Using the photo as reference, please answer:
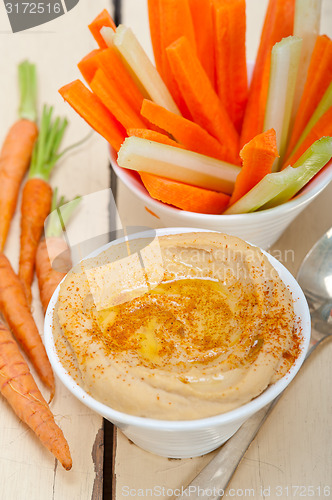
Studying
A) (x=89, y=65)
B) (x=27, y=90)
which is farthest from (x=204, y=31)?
(x=27, y=90)

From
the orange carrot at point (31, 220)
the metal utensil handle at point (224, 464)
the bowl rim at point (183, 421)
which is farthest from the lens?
the orange carrot at point (31, 220)

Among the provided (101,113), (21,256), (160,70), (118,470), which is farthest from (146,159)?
(118,470)

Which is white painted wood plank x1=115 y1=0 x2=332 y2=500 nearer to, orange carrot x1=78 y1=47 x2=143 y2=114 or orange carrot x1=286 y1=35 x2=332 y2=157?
orange carrot x1=286 y1=35 x2=332 y2=157

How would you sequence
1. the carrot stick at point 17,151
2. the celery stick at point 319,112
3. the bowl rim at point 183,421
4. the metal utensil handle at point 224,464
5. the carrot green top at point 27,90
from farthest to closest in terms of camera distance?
the carrot green top at point 27,90 → the carrot stick at point 17,151 → the celery stick at point 319,112 → the metal utensil handle at point 224,464 → the bowl rim at point 183,421

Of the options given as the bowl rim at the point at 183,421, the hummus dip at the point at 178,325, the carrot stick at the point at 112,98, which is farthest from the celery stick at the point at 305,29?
the bowl rim at the point at 183,421

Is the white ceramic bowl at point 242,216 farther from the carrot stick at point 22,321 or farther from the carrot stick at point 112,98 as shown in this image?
the carrot stick at point 22,321

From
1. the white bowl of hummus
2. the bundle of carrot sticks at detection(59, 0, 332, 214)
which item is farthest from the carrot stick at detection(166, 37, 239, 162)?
the white bowl of hummus
